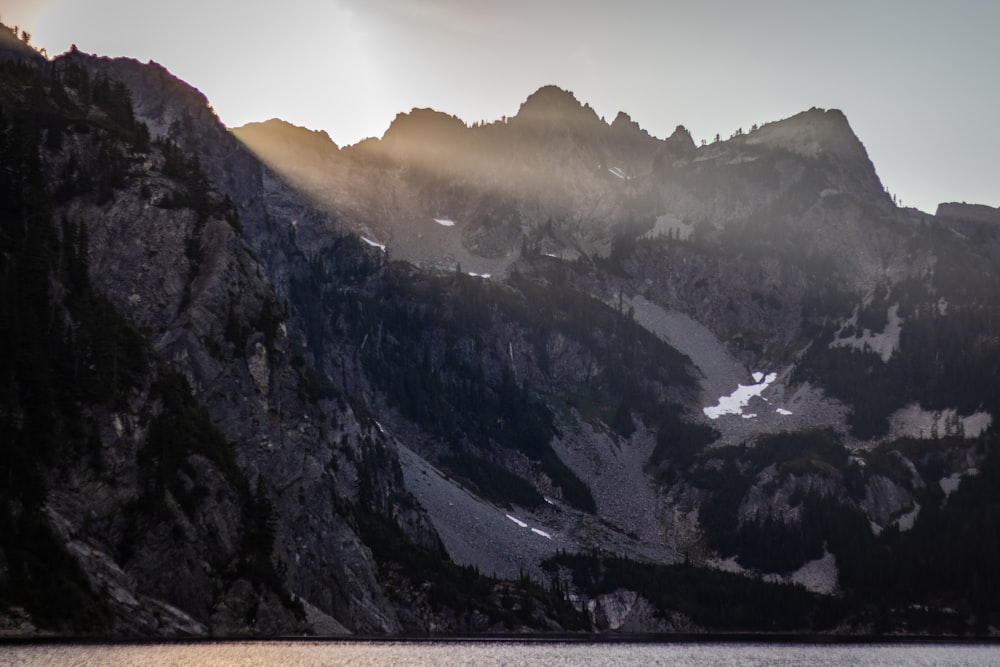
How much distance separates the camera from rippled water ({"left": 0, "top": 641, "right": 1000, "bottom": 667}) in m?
97.4

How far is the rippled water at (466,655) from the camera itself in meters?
97.4

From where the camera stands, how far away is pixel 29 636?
105188 mm

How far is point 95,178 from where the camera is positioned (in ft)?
617

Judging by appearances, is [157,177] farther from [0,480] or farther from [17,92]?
[0,480]

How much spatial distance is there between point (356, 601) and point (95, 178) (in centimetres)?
7344

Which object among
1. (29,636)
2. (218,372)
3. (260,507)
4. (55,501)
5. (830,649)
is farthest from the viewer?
(830,649)

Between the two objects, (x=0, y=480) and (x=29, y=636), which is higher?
(x=0, y=480)

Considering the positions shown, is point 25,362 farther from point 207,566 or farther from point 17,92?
point 17,92

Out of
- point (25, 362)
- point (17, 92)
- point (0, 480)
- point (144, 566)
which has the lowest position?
point (144, 566)

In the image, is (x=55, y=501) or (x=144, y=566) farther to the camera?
(x=144, y=566)

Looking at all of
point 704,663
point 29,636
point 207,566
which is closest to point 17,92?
point 207,566

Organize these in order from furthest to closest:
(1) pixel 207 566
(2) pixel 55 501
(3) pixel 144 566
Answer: (1) pixel 207 566 → (3) pixel 144 566 → (2) pixel 55 501

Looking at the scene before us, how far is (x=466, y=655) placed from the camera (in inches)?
5536

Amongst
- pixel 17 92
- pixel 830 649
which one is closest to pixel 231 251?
pixel 17 92
